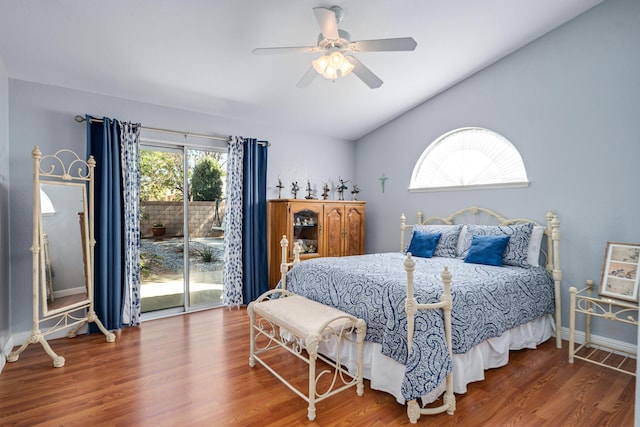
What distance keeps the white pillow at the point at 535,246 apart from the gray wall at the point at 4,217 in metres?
4.61

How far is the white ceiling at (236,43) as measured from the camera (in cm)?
242

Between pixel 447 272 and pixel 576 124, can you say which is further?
pixel 576 124

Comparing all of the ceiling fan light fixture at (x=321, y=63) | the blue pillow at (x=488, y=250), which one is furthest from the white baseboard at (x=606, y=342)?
the ceiling fan light fixture at (x=321, y=63)

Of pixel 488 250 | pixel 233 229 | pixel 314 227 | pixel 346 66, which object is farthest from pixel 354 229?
pixel 346 66

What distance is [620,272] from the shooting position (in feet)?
8.80

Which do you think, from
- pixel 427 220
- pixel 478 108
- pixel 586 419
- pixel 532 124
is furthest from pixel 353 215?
pixel 586 419

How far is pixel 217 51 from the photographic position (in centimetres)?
289

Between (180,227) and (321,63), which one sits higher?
(321,63)

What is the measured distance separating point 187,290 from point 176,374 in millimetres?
1634

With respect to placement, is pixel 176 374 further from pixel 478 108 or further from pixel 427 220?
pixel 478 108

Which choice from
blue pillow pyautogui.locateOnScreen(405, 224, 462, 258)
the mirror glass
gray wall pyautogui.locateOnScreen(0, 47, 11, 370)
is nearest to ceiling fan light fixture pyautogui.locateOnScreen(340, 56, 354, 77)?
blue pillow pyautogui.locateOnScreen(405, 224, 462, 258)

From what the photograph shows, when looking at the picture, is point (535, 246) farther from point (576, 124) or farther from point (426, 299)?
point (426, 299)

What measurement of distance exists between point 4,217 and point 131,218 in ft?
3.22

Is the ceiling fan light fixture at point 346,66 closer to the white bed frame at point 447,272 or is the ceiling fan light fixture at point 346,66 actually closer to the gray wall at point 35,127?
the white bed frame at point 447,272
